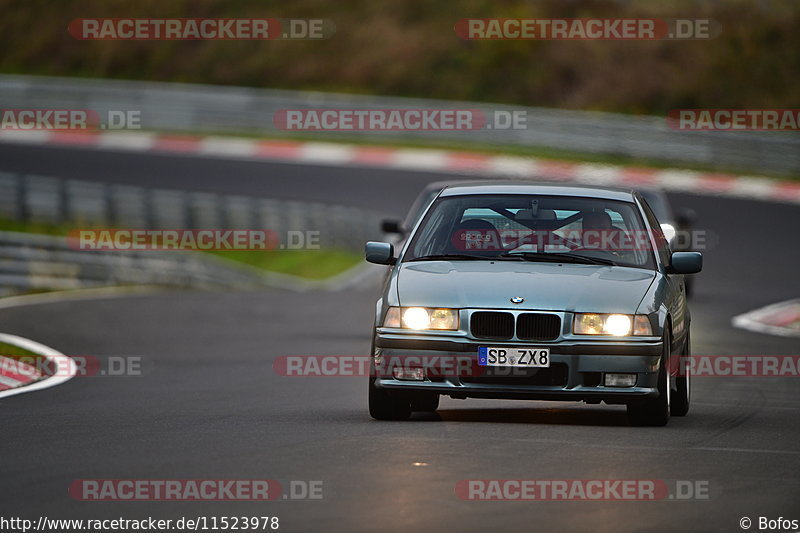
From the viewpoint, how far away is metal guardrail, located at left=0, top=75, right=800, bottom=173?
39156 mm

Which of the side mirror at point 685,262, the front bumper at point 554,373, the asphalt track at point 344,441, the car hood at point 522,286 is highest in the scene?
the side mirror at point 685,262

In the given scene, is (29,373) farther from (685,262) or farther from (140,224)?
(140,224)

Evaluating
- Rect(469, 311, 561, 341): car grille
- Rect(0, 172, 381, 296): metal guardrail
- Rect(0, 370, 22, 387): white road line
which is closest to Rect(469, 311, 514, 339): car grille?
Rect(469, 311, 561, 341): car grille

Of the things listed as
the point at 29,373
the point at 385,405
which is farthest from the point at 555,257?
the point at 29,373

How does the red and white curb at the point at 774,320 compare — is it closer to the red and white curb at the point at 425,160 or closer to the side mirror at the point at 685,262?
the side mirror at the point at 685,262

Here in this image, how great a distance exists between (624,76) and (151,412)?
142ft

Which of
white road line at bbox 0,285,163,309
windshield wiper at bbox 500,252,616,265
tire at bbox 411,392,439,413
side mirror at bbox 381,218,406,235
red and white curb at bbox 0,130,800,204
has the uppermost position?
red and white curb at bbox 0,130,800,204

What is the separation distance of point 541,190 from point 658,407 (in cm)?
173

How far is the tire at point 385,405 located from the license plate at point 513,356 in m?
0.76

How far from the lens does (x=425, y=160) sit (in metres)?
41.2

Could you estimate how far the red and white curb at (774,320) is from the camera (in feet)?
69.1

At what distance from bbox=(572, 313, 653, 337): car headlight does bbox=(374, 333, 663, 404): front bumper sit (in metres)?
0.07

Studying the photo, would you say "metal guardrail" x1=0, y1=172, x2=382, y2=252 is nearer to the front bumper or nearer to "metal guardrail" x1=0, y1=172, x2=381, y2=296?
"metal guardrail" x1=0, y1=172, x2=381, y2=296

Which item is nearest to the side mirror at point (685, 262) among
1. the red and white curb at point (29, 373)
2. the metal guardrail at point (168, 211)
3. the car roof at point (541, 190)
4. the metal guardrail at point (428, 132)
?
the car roof at point (541, 190)
